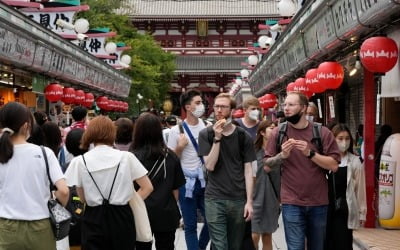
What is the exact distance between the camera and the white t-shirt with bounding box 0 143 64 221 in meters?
4.71

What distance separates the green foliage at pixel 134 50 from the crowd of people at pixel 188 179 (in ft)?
88.4

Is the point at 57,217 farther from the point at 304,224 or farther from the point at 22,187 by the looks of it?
the point at 304,224

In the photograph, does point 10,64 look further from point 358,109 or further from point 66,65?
point 358,109

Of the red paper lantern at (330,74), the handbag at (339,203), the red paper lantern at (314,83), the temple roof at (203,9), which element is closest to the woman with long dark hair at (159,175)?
the handbag at (339,203)

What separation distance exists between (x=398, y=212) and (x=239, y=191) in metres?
5.05

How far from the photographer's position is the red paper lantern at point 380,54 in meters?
9.04

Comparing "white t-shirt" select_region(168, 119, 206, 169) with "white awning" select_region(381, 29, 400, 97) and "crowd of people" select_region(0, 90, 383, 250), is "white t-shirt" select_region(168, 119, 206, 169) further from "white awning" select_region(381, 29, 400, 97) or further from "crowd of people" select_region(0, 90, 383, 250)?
"white awning" select_region(381, 29, 400, 97)

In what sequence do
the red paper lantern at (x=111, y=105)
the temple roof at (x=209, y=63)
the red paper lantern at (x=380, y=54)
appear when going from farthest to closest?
Answer: the temple roof at (x=209, y=63) < the red paper lantern at (x=111, y=105) < the red paper lantern at (x=380, y=54)

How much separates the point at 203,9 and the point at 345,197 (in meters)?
49.0

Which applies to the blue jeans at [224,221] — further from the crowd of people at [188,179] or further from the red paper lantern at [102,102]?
the red paper lantern at [102,102]

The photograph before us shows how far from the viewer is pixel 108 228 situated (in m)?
5.18

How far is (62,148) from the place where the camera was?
24.1 feet

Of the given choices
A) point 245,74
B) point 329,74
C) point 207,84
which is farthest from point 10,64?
point 207,84

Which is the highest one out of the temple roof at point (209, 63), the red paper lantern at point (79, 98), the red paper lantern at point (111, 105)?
the temple roof at point (209, 63)
